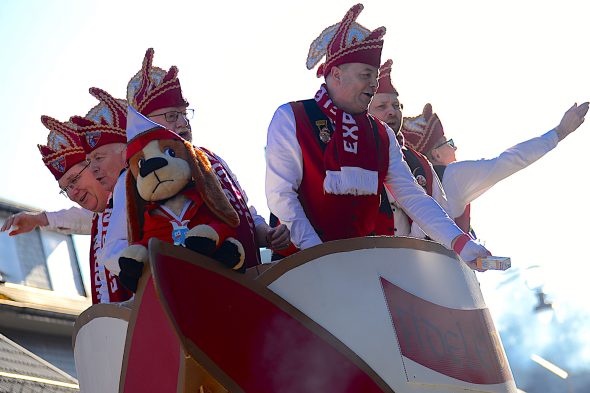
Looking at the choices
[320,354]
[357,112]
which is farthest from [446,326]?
[357,112]

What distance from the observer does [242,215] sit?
4.88 m

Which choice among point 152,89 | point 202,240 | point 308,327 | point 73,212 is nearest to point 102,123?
point 152,89

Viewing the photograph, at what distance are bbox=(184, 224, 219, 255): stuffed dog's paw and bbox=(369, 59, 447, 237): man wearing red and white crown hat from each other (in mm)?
1921

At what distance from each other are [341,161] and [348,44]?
58cm

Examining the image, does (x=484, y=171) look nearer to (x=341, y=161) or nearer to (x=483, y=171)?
(x=483, y=171)

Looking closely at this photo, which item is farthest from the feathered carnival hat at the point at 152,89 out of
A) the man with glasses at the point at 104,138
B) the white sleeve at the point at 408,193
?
the white sleeve at the point at 408,193

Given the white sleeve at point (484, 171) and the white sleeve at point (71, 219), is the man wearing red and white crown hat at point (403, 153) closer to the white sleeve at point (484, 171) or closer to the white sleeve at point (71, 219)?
the white sleeve at point (484, 171)

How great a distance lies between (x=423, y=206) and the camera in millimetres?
5293

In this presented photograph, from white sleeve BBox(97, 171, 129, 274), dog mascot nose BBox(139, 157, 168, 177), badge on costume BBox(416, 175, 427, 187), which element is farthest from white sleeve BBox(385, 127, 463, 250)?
dog mascot nose BBox(139, 157, 168, 177)

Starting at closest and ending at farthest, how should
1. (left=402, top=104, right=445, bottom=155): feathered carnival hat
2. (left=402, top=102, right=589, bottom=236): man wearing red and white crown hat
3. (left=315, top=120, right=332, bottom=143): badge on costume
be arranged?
(left=315, top=120, right=332, bottom=143): badge on costume < (left=402, top=102, right=589, bottom=236): man wearing red and white crown hat < (left=402, top=104, right=445, bottom=155): feathered carnival hat

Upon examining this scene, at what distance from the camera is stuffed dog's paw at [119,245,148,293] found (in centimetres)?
415

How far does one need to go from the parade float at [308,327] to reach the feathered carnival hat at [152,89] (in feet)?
5.31

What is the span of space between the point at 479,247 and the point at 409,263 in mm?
551

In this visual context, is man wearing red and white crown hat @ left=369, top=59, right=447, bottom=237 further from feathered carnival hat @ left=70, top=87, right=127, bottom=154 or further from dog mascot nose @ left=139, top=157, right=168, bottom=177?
dog mascot nose @ left=139, top=157, right=168, bottom=177
